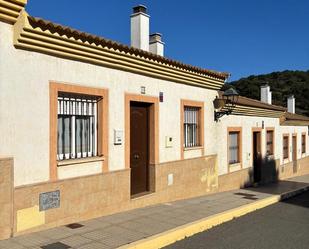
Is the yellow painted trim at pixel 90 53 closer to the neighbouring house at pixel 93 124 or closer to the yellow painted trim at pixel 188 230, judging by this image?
the neighbouring house at pixel 93 124

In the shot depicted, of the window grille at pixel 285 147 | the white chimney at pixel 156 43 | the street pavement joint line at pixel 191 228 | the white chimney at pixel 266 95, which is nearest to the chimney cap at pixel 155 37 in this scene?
the white chimney at pixel 156 43

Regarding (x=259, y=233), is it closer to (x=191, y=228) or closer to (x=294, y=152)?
(x=191, y=228)

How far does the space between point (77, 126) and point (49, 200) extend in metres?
1.58

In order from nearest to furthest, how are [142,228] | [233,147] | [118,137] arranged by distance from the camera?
[142,228] → [118,137] → [233,147]

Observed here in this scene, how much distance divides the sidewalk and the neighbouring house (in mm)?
304

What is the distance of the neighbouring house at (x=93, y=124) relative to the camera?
20.0ft

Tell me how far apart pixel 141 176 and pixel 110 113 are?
2174 mm

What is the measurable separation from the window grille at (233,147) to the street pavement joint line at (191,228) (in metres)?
3.72

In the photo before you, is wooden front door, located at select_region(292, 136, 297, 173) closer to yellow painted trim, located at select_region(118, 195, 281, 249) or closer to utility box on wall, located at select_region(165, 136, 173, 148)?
yellow painted trim, located at select_region(118, 195, 281, 249)

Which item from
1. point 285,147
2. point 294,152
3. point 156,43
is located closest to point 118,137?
point 156,43

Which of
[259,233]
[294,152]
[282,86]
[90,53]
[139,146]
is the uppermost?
[282,86]

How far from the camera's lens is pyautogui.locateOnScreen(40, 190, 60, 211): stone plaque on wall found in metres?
6.52

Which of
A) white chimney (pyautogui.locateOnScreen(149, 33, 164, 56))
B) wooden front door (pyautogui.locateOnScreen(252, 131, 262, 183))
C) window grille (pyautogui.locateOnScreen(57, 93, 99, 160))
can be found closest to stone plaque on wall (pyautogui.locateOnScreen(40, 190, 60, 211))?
window grille (pyautogui.locateOnScreen(57, 93, 99, 160))

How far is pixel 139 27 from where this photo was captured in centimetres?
1015
